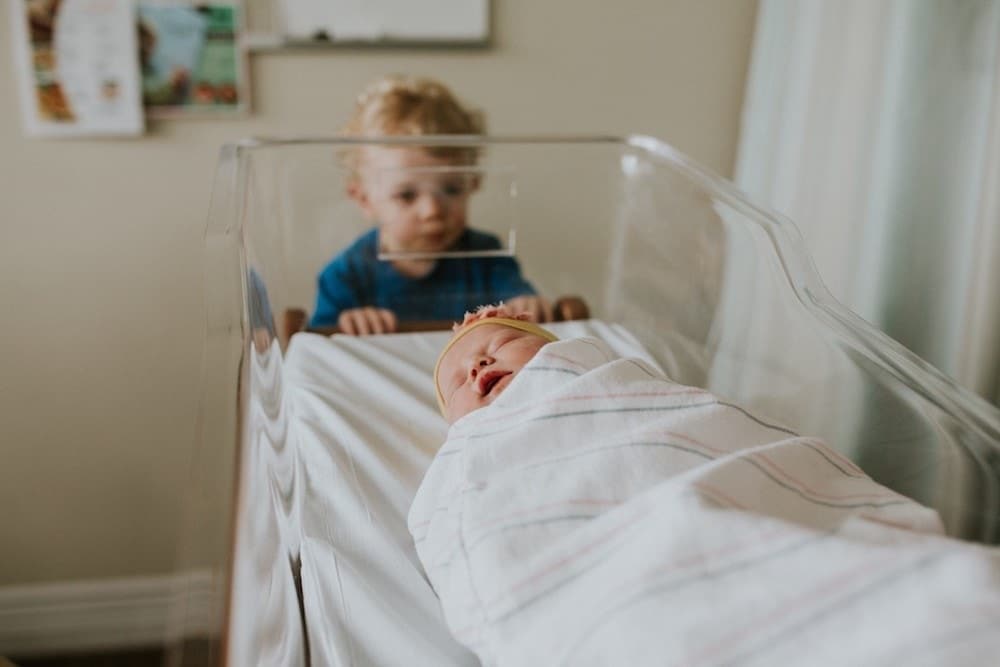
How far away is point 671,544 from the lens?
0.48m

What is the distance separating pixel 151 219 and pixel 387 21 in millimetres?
512

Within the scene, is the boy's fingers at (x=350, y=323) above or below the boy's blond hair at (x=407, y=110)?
below

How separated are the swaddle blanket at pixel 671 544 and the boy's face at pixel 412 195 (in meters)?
0.65

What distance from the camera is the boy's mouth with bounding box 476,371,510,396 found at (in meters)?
0.82

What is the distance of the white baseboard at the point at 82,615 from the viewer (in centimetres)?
168

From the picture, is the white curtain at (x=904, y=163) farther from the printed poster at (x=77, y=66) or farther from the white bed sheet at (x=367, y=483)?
the printed poster at (x=77, y=66)

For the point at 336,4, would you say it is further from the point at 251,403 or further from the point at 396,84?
the point at 251,403

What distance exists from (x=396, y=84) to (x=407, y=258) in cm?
29

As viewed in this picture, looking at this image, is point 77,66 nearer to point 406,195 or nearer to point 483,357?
point 406,195

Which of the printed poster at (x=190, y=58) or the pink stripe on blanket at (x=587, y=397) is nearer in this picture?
the pink stripe on blanket at (x=587, y=397)

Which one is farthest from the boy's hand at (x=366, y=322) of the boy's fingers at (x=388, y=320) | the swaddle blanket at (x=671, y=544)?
the swaddle blanket at (x=671, y=544)

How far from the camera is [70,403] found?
1.57 metres

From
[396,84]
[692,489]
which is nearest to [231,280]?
[692,489]

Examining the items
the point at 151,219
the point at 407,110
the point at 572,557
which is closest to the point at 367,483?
the point at 572,557
